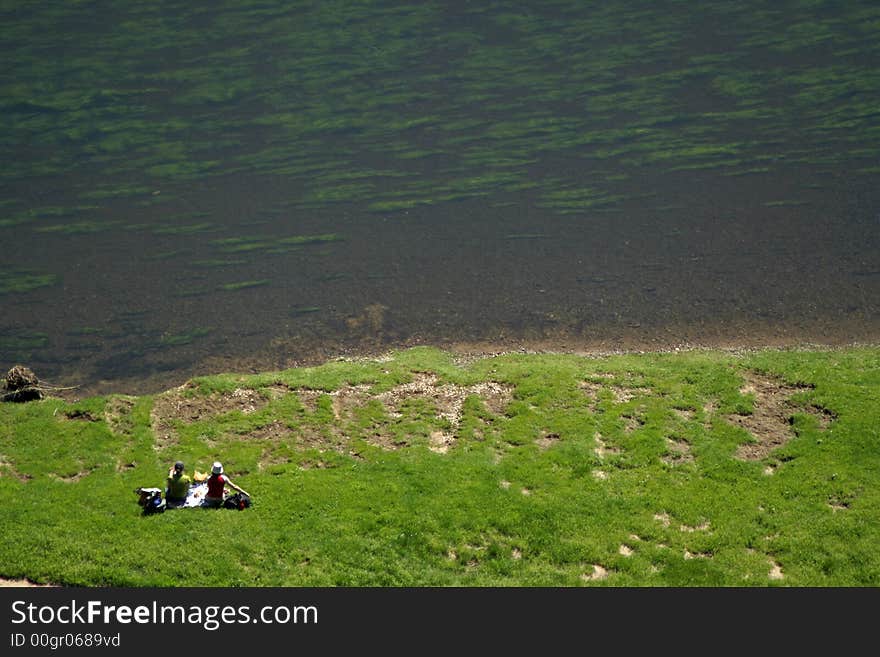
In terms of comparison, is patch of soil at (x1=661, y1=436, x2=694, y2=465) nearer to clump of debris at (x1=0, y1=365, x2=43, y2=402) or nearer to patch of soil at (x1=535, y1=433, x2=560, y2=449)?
patch of soil at (x1=535, y1=433, x2=560, y2=449)

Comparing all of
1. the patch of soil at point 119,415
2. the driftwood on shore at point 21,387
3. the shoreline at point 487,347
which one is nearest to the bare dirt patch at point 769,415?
the shoreline at point 487,347

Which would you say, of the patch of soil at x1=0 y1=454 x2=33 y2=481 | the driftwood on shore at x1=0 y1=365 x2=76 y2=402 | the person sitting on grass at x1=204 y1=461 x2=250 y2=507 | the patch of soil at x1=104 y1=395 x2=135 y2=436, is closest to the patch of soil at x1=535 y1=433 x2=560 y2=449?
the person sitting on grass at x1=204 y1=461 x2=250 y2=507

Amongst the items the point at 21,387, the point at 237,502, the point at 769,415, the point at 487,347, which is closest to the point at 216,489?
the point at 237,502

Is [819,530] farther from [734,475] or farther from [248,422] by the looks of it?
[248,422]

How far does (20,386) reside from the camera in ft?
116

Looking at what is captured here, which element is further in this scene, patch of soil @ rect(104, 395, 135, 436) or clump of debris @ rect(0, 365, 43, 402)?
clump of debris @ rect(0, 365, 43, 402)

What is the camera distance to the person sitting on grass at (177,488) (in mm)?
27484

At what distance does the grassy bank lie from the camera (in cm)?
2567

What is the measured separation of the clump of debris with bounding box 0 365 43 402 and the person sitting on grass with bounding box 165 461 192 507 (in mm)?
11399

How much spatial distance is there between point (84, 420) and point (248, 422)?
263 inches

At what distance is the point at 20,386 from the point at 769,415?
31.1 m

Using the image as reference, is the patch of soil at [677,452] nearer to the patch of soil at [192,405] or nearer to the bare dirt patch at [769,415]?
the bare dirt patch at [769,415]

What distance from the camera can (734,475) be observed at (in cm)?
2970
